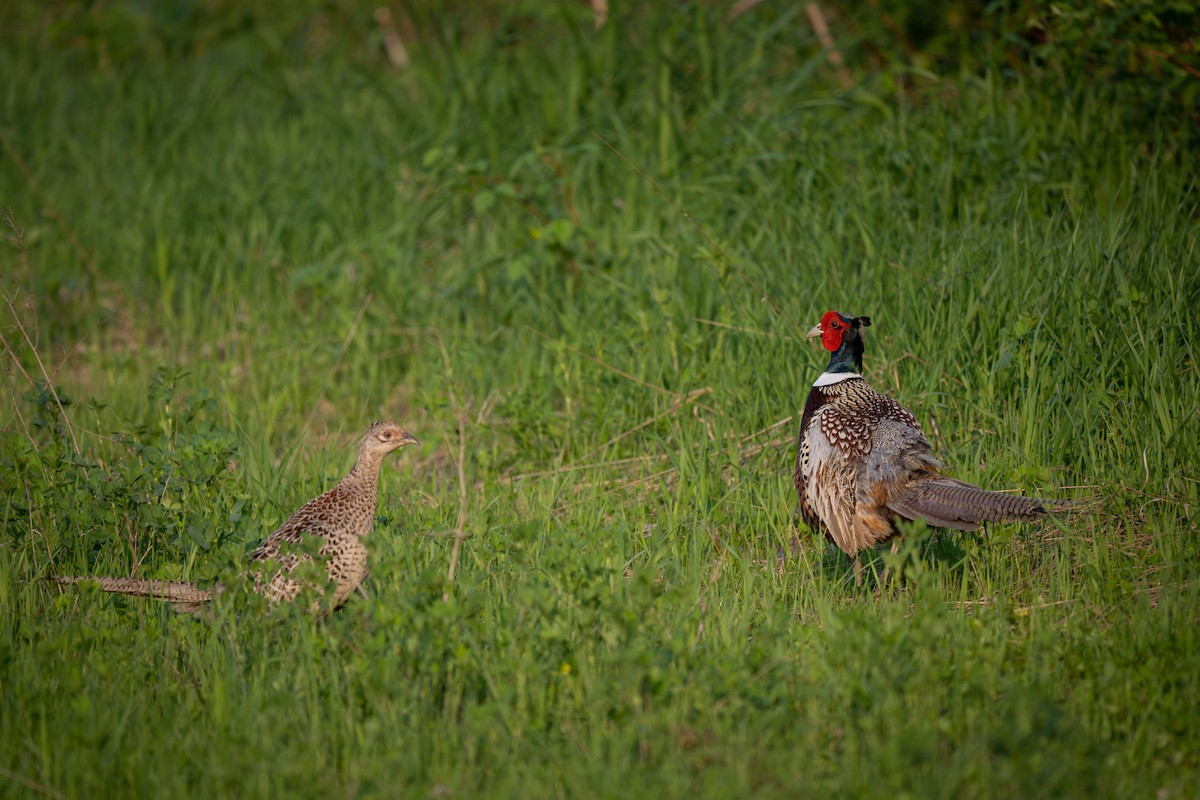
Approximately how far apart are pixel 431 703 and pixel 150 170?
660cm

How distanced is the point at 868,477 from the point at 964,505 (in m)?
0.49

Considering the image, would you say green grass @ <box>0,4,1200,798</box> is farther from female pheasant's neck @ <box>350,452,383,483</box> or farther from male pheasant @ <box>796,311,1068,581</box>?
female pheasant's neck @ <box>350,452,383,483</box>

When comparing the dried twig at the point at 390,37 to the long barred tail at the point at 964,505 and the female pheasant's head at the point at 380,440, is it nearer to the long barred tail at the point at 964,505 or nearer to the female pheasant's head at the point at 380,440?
the female pheasant's head at the point at 380,440

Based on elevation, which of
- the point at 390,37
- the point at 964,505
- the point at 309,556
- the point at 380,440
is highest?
the point at 390,37

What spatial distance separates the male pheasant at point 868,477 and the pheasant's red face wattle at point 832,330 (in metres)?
0.01

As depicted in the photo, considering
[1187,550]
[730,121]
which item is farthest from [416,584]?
[730,121]

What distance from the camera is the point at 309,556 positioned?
14.9 feet

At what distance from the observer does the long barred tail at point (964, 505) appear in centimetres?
451

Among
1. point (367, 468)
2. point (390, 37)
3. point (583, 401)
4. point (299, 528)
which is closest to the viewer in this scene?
point (299, 528)

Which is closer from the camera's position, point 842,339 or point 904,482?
point 904,482

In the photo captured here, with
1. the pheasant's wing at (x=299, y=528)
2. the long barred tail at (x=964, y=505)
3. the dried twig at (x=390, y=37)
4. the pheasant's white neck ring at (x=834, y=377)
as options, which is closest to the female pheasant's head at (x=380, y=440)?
the pheasant's wing at (x=299, y=528)

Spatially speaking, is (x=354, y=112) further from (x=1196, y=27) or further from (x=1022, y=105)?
(x=1196, y=27)

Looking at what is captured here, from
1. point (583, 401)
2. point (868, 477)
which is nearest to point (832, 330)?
point (868, 477)

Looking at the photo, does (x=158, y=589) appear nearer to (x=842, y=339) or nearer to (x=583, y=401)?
(x=583, y=401)
